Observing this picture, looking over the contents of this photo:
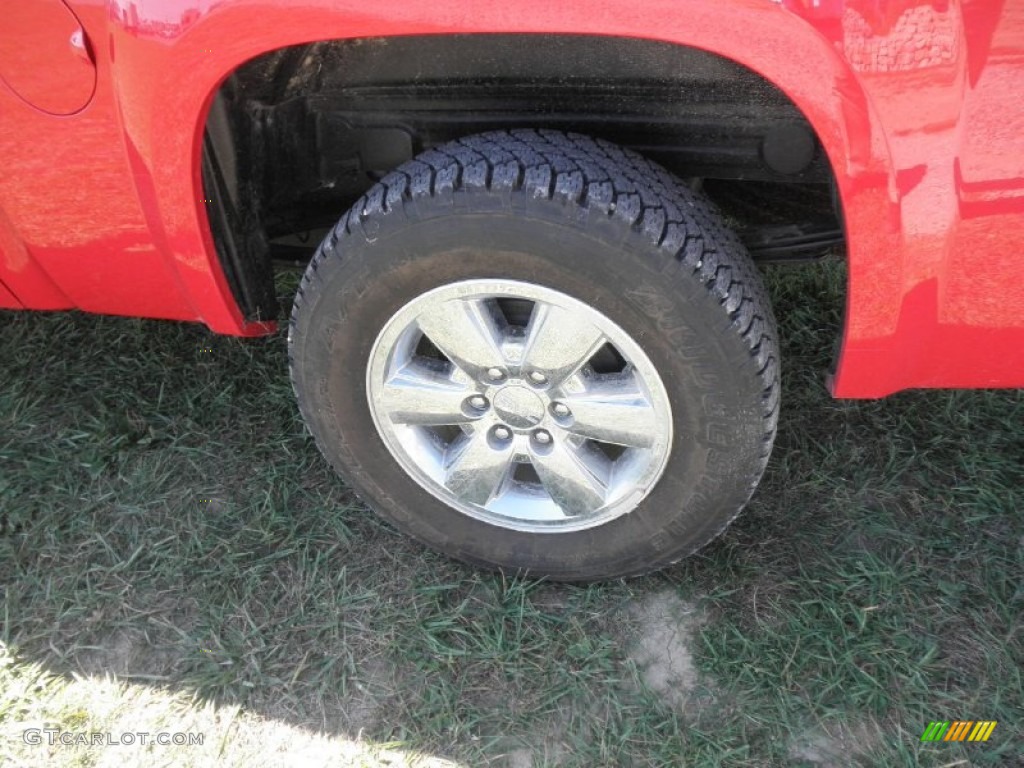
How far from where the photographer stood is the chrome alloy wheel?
182cm

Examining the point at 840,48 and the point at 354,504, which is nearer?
the point at 840,48

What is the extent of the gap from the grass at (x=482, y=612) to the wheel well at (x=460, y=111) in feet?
1.97

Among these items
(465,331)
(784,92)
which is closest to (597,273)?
(465,331)

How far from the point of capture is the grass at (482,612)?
1.93m

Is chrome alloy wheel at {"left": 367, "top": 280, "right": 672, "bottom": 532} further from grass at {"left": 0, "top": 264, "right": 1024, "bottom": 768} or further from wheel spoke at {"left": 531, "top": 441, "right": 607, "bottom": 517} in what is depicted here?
grass at {"left": 0, "top": 264, "right": 1024, "bottom": 768}

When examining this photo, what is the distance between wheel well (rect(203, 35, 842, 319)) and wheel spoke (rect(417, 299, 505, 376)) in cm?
47

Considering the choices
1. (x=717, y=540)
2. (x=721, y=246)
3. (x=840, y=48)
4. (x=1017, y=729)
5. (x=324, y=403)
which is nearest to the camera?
(x=840, y=48)

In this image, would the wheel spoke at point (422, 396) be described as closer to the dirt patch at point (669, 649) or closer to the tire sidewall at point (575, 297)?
the tire sidewall at point (575, 297)

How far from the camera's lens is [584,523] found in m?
2.06

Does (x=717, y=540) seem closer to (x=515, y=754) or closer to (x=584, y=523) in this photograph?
(x=584, y=523)

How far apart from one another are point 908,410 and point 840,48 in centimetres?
144

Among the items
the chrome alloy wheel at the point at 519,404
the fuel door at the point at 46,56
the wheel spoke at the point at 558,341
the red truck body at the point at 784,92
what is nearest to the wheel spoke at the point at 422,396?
the chrome alloy wheel at the point at 519,404

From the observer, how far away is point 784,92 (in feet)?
5.00

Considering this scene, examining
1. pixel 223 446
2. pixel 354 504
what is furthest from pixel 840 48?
pixel 223 446
